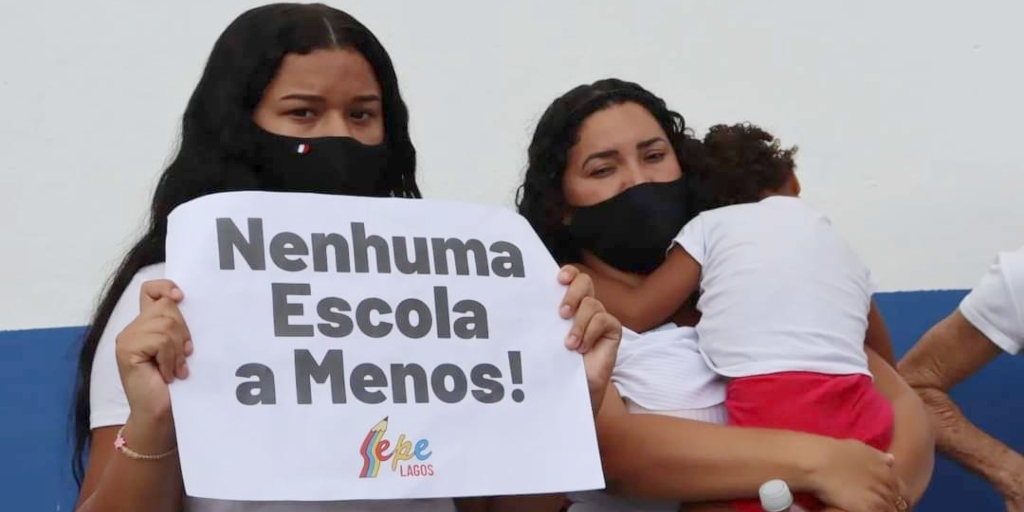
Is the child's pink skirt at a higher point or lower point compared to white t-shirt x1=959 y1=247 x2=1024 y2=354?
lower

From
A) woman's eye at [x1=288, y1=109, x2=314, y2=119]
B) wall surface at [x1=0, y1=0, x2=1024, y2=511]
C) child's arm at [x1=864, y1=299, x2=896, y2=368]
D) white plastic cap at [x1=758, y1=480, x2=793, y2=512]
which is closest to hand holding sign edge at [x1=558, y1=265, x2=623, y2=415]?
white plastic cap at [x1=758, y1=480, x2=793, y2=512]

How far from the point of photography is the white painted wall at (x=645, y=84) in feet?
8.25

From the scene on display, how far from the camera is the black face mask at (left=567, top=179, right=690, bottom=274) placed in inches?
80.4

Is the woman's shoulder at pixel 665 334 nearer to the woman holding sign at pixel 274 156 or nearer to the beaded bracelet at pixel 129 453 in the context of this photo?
the woman holding sign at pixel 274 156

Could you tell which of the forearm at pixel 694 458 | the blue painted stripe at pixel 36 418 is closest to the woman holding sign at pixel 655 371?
the forearm at pixel 694 458

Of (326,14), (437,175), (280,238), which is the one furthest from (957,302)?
(280,238)

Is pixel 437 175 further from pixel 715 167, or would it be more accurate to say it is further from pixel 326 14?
pixel 326 14

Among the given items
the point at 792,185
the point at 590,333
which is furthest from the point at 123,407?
the point at 792,185

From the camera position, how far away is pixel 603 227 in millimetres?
2064

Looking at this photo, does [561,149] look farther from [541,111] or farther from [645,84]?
[645,84]

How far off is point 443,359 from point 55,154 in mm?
1292

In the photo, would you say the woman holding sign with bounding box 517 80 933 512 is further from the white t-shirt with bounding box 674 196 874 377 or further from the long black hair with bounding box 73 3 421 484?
the long black hair with bounding box 73 3 421 484

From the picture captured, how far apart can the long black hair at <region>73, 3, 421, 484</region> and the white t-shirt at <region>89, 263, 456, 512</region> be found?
0.09 meters

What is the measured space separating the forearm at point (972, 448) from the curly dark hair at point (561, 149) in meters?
0.66
